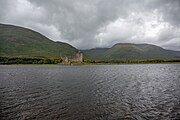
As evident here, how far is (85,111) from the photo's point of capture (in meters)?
29.7

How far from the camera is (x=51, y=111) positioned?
2981cm

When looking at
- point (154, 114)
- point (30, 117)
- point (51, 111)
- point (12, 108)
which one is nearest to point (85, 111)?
point (51, 111)

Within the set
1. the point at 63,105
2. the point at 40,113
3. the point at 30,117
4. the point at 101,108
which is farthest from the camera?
the point at 63,105

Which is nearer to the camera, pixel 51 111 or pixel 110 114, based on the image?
pixel 110 114

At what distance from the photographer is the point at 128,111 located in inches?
1161

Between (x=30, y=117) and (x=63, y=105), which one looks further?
(x=63, y=105)

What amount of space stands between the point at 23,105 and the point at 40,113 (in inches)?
275

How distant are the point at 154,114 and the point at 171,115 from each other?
245 centimetres

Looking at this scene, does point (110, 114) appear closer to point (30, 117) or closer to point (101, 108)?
point (101, 108)

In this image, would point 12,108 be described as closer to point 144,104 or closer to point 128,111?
point 128,111

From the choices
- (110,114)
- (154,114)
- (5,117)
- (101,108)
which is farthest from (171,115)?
(5,117)

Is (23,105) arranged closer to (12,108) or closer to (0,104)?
(12,108)

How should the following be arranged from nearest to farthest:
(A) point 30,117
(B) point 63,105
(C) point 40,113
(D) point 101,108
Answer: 1. (A) point 30,117
2. (C) point 40,113
3. (D) point 101,108
4. (B) point 63,105

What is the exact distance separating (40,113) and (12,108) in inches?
262
